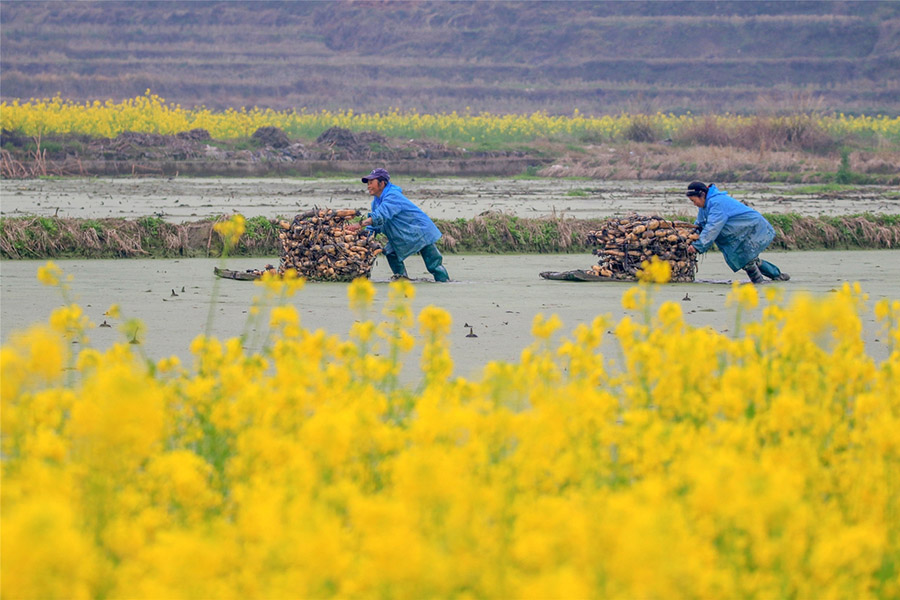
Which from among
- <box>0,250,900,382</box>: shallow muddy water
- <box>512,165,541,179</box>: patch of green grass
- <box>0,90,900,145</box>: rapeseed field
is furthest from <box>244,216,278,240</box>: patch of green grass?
<box>0,90,900,145</box>: rapeseed field

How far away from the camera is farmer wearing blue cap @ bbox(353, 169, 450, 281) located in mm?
11625

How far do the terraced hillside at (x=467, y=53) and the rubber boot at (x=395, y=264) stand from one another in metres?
35.0

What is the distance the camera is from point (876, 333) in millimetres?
8375

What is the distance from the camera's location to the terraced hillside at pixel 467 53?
5062 cm

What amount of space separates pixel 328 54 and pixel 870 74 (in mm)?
23953

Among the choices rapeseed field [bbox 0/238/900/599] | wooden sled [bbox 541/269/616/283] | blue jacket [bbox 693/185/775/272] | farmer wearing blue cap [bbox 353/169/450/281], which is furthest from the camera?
wooden sled [bbox 541/269/616/283]

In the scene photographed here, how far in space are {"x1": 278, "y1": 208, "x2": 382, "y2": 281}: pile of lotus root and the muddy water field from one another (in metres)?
0.32

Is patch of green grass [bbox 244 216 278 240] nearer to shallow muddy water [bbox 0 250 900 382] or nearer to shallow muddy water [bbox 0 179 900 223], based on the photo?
shallow muddy water [bbox 0 250 900 382]

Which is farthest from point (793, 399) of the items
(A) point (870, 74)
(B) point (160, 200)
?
(A) point (870, 74)

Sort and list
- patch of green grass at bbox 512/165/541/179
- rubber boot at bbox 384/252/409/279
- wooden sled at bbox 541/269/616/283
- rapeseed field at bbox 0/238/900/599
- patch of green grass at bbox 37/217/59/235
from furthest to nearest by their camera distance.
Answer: patch of green grass at bbox 512/165/541/179 < patch of green grass at bbox 37/217/59/235 < rubber boot at bbox 384/252/409/279 < wooden sled at bbox 541/269/616/283 < rapeseed field at bbox 0/238/900/599

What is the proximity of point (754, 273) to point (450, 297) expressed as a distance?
309 centimetres

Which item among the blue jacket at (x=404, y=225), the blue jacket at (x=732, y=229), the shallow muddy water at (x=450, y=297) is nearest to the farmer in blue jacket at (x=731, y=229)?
the blue jacket at (x=732, y=229)

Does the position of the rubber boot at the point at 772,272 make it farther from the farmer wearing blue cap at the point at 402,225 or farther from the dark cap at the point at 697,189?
the farmer wearing blue cap at the point at 402,225

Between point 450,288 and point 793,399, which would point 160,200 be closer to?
point 450,288
